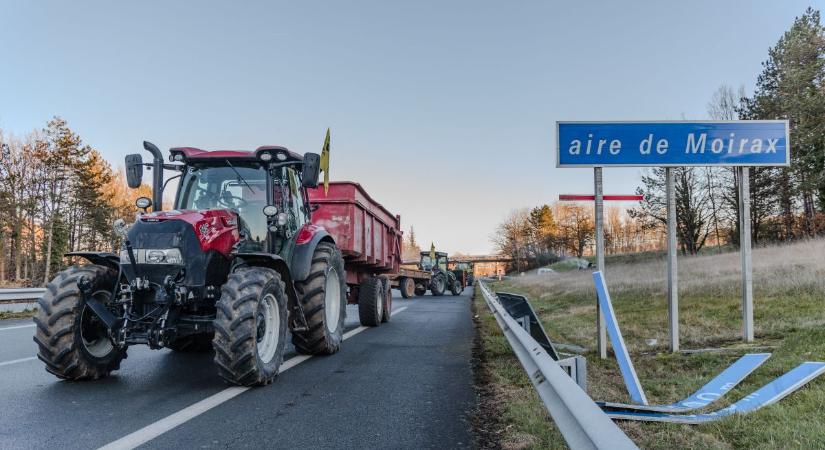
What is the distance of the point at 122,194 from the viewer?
173 ft

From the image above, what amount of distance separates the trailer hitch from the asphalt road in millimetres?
577

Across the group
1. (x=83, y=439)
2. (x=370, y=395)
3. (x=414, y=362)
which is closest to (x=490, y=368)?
(x=414, y=362)

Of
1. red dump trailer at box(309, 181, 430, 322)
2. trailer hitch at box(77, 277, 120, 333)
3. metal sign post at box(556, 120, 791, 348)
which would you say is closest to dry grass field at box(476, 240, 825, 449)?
metal sign post at box(556, 120, 791, 348)

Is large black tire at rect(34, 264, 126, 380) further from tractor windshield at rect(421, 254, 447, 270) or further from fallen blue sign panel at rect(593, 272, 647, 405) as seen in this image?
tractor windshield at rect(421, 254, 447, 270)

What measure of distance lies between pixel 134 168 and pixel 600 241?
568 cm

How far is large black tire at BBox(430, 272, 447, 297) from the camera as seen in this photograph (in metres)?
31.2

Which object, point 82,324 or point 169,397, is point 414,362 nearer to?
point 169,397

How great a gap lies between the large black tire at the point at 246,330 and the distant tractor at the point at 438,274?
2612 cm

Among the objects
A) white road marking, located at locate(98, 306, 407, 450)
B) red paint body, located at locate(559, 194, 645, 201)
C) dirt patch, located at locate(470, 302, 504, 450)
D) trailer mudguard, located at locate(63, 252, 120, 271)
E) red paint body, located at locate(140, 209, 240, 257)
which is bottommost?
dirt patch, located at locate(470, 302, 504, 450)

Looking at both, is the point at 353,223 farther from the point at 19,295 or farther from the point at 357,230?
the point at 19,295

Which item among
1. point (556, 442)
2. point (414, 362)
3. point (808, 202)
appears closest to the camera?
point (556, 442)

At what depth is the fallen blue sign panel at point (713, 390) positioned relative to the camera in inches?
146

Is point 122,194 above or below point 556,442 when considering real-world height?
above

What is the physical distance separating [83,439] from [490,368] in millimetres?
4006
